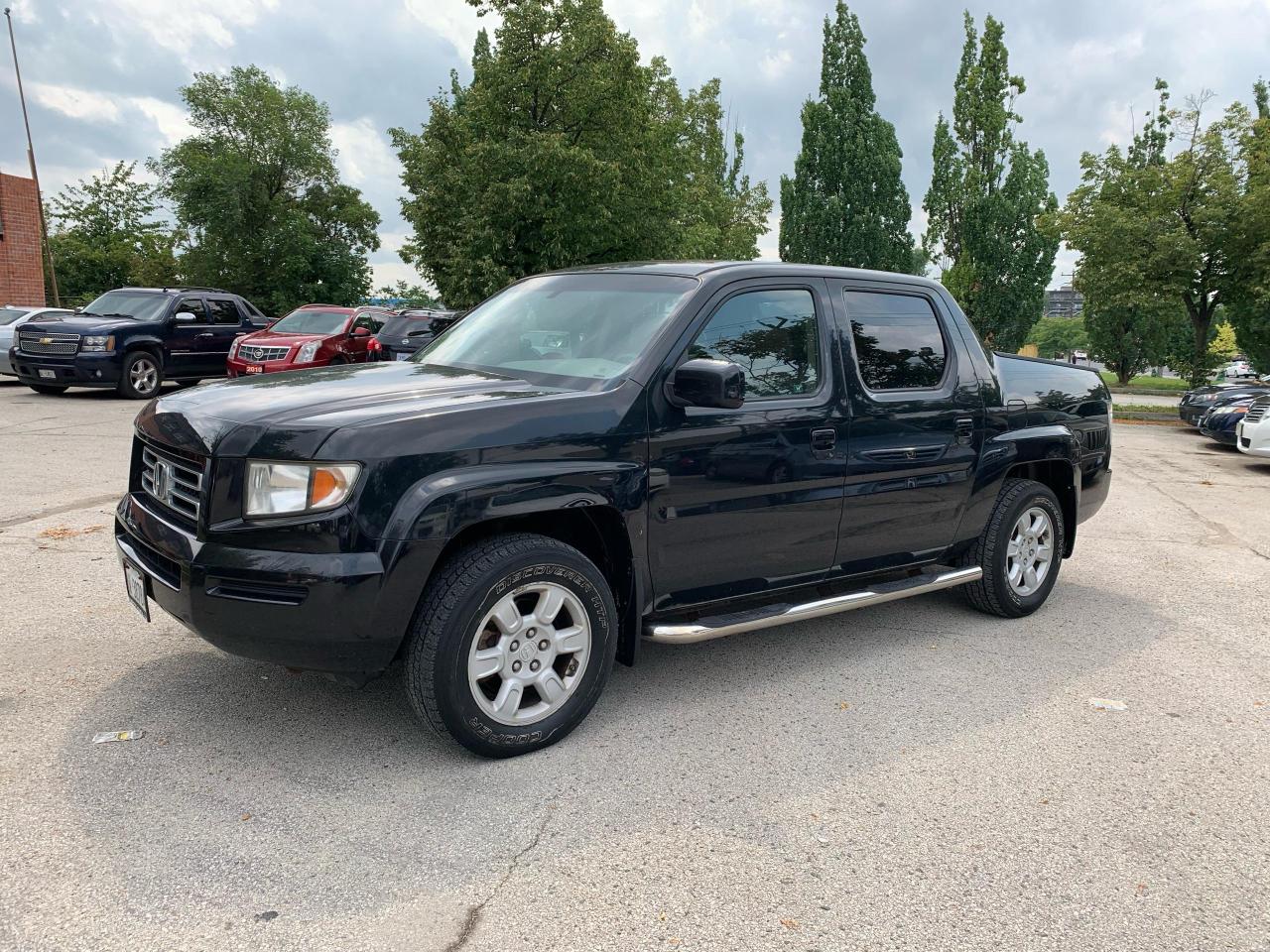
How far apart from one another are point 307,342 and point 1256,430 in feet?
45.3

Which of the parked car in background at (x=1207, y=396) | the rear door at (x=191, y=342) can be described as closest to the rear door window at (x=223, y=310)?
the rear door at (x=191, y=342)

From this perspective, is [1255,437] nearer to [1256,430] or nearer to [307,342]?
[1256,430]

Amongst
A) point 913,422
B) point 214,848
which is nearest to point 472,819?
point 214,848

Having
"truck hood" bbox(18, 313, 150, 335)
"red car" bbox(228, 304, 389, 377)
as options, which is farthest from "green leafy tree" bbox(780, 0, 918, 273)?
"truck hood" bbox(18, 313, 150, 335)

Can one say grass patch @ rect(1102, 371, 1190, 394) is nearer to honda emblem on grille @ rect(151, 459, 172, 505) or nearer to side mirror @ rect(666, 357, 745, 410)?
side mirror @ rect(666, 357, 745, 410)

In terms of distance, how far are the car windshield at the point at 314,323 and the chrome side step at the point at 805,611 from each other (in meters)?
13.5

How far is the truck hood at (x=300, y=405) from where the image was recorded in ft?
10.4

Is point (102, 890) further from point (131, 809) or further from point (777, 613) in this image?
point (777, 613)

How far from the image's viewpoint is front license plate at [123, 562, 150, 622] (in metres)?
3.55

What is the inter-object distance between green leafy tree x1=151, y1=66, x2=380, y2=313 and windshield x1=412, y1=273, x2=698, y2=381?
48266 mm

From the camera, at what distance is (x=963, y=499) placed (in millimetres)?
4953

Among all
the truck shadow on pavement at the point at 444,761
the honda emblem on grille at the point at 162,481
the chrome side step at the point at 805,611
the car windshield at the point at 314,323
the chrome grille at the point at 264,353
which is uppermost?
the car windshield at the point at 314,323

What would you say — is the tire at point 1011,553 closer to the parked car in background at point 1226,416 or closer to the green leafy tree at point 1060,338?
the parked car in background at point 1226,416

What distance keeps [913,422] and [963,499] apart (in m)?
0.60
